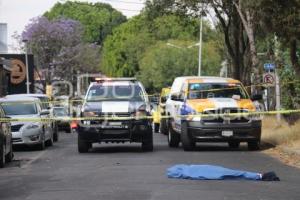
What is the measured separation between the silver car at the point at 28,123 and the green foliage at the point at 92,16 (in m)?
72.5

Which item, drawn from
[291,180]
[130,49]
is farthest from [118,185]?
[130,49]

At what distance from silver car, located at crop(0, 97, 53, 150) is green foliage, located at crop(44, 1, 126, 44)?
238ft

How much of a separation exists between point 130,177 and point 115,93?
6782 mm

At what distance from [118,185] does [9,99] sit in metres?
11.9

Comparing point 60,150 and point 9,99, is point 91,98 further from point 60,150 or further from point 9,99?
point 9,99

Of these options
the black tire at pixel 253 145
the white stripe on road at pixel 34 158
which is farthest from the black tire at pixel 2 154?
the black tire at pixel 253 145

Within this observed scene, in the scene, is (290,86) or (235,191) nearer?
(235,191)

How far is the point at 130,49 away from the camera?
8888 cm

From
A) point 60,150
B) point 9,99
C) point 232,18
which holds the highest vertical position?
point 232,18

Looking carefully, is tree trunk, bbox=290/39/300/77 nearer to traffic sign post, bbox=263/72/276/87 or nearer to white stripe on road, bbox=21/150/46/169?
Answer: traffic sign post, bbox=263/72/276/87

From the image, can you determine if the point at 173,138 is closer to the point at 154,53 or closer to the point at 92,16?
the point at 154,53

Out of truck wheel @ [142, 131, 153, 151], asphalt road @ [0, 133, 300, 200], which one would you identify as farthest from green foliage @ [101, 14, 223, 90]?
asphalt road @ [0, 133, 300, 200]

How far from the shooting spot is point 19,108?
2312cm

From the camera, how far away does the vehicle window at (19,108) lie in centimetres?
2290
